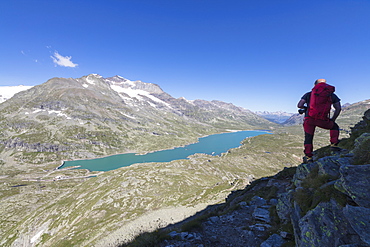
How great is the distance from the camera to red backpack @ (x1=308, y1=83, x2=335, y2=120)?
30.3ft

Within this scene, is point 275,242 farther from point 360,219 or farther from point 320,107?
point 320,107

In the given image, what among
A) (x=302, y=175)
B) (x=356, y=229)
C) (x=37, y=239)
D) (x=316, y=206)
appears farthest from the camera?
(x=37, y=239)

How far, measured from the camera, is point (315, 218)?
21.9 feet

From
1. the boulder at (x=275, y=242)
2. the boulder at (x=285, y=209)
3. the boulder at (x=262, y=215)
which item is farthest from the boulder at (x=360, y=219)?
the boulder at (x=262, y=215)

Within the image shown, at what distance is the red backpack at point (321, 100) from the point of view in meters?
9.23

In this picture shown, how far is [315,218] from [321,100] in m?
6.69

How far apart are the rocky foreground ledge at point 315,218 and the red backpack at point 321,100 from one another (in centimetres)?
227

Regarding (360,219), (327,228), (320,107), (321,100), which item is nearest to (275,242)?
(327,228)

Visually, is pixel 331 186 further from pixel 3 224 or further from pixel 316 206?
pixel 3 224

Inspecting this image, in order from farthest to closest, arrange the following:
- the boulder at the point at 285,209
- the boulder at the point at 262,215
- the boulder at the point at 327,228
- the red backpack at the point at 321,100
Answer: the boulder at the point at 262,215 → the boulder at the point at 285,209 → the red backpack at the point at 321,100 → the boulder at the point at 327,228

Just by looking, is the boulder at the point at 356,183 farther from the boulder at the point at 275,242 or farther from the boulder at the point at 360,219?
the boulder at the point at 275,242

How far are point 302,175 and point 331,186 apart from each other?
170 inches

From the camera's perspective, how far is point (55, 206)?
9075cm

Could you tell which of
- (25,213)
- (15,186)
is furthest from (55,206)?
(15,186)
